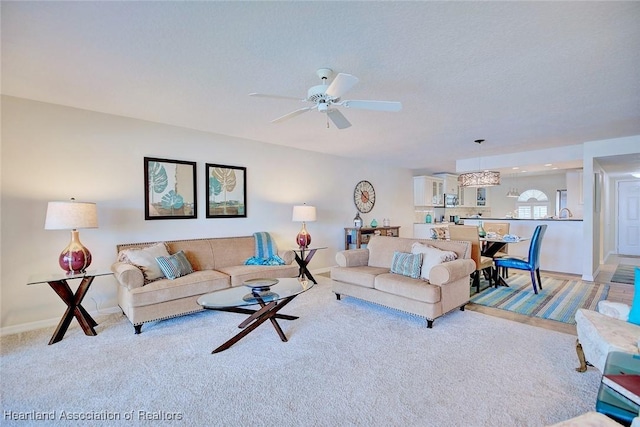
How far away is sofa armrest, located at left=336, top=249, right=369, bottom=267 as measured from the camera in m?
4.25

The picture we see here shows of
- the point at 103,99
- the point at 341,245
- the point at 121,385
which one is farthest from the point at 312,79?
the point at 341,245

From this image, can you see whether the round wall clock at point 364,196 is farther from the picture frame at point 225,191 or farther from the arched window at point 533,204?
the arched window at point 533,204

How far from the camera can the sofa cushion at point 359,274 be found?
375 centimetres

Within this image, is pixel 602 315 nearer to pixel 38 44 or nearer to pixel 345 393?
pixel 345 393

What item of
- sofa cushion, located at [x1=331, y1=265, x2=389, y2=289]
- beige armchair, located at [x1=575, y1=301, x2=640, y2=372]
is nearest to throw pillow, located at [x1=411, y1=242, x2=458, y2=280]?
sofa cushion, located at [x1=331, y1=265, x2=389, y2=289]

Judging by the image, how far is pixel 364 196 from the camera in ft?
23.2

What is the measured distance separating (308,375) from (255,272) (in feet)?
6.36

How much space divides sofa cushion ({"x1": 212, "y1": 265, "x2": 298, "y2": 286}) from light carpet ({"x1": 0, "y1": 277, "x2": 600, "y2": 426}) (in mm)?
664

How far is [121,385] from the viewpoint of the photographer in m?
2.17

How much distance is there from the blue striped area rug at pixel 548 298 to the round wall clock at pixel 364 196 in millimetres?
3152

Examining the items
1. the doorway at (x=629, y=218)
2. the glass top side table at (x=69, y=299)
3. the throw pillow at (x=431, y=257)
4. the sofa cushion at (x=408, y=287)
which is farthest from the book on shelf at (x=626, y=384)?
the doorway at (x=629, y=218)

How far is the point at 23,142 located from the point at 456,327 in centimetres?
503

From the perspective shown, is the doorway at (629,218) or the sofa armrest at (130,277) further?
the doorway at (629,218)

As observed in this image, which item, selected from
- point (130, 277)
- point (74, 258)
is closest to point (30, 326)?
point (74, 258)
